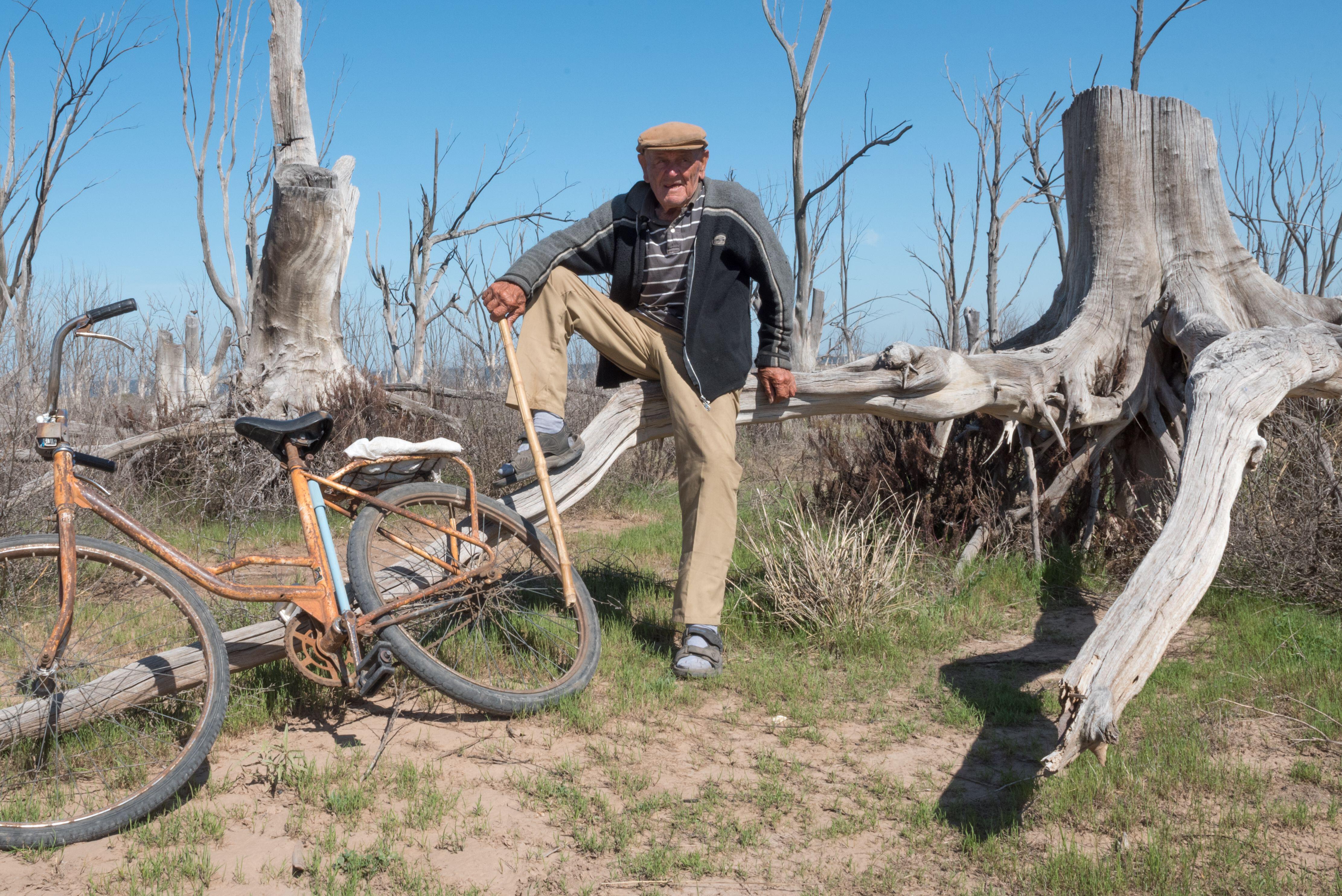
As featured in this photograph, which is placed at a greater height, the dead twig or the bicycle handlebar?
the bicycle handlebar

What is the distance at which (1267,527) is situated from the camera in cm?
500

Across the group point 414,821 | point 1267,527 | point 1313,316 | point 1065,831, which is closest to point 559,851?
point 414,821

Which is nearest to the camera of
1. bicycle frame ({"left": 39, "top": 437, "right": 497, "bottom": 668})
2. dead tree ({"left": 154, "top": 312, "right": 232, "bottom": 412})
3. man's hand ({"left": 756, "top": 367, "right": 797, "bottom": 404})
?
bicycle frame ({"left": 39, "top": 437, "right": 497, "bottom": 668})

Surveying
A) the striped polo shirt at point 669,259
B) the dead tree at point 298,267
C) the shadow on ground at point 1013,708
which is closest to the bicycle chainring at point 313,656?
the striped polo shirt at point 669,259

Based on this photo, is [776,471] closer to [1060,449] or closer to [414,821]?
[1060,449]

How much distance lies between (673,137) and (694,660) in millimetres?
2209

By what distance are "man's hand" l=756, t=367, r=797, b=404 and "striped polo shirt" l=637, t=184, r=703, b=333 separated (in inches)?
20.1

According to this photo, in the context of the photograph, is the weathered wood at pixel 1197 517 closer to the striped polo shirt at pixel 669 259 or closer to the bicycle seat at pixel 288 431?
the striped polo shirt at pixel 669 259

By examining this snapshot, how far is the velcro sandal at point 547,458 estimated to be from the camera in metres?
3.97

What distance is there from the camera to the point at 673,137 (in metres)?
3.99

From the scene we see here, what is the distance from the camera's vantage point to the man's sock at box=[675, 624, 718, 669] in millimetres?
4098

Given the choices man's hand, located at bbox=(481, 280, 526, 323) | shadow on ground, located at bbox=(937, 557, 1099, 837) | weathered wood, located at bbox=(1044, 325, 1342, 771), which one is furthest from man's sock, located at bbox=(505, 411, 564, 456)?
weathered wood, located at bbox=(1044, 325, 1342, 771)

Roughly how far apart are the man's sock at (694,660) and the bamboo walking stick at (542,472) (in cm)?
56

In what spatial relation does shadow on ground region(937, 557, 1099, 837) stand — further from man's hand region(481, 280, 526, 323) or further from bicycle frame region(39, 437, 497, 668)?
man's hand region(481, 280, 526, 323)
